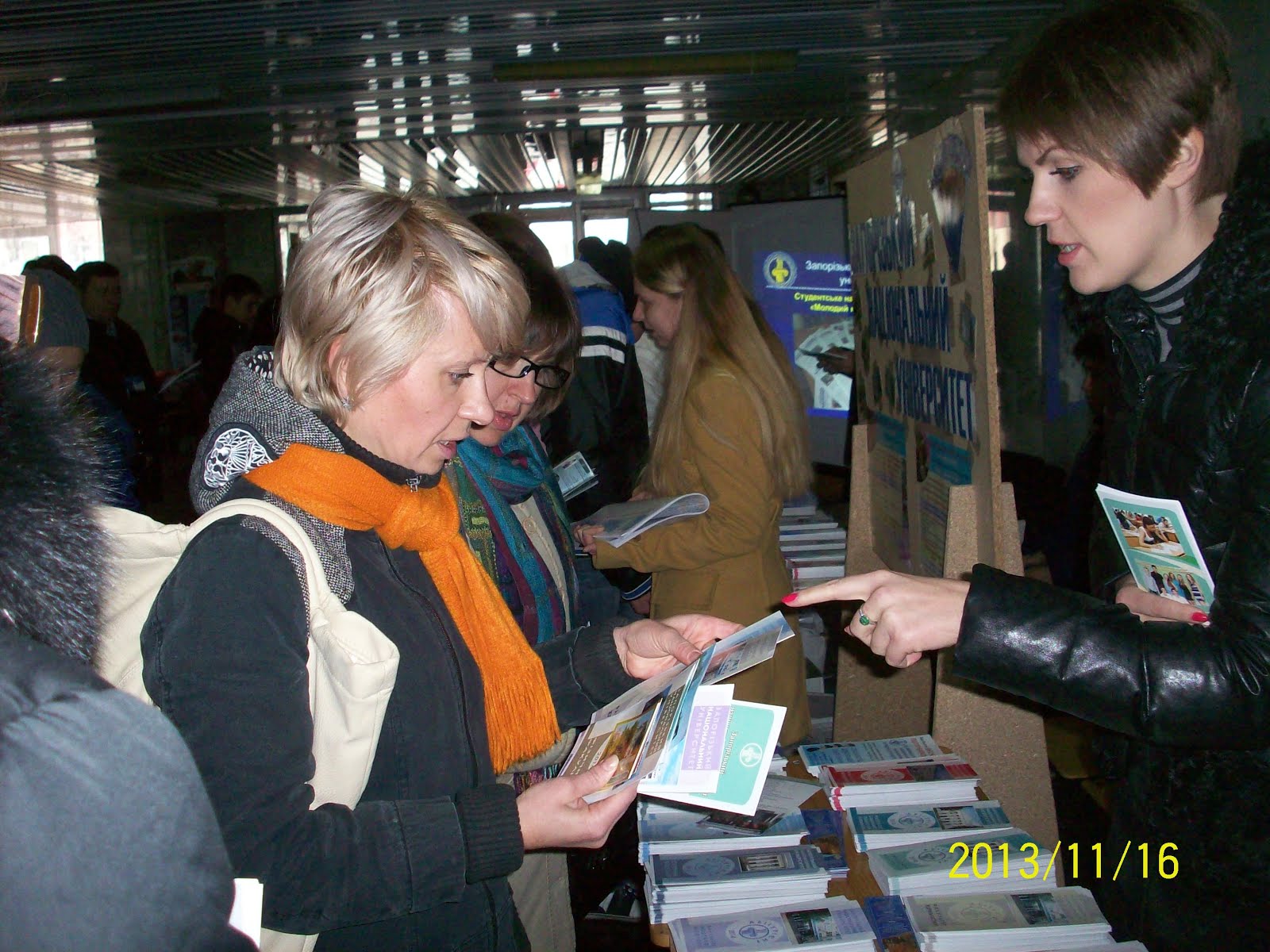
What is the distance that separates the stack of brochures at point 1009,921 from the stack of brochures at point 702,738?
1.44 ft

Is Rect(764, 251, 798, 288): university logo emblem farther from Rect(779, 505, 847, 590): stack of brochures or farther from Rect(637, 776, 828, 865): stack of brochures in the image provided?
Rect(637, 776, 828, 865): stack of brochures

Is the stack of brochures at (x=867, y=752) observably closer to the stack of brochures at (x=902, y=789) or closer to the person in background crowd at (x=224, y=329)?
the stack of brochures at (x=902, y=789)

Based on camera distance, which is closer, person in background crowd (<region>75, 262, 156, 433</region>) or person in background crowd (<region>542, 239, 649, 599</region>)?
person in background crowd (<region>542, 239, 649, 599</region>)

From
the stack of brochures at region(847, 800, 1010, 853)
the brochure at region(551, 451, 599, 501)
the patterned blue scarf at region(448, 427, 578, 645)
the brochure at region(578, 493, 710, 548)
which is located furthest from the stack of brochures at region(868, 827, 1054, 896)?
the brochure at region(551, 451, 599, 501)

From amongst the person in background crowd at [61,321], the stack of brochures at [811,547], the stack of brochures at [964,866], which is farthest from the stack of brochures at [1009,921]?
the person in background crowd at [61,321]

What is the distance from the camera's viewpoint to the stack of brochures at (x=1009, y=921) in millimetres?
1489

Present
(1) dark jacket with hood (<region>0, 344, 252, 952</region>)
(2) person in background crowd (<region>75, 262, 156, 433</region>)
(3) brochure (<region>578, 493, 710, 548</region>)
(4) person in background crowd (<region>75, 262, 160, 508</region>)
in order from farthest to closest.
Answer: (2) person in background crowd (<region>75, 262, 156, 433</region>)
(4) person in background crowd (<region>75, 262, 160, 508</region>)
(3) brochure (<region>578, 493, 710, 548</region>)
(1) dark jacket with hood (<region>0, 344, 252, 952</region>)

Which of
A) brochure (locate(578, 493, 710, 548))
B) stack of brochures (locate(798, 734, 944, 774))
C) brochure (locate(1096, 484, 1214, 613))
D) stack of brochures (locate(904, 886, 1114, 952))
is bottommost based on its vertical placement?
stack of brochures (locate(904, 886, 1114, 952))

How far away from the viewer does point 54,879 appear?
53 cm

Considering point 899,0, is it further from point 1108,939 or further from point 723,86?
point 1108,939

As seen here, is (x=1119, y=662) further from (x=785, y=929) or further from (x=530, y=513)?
(x=530, y=513)

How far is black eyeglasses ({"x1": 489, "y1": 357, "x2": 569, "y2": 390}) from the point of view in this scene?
6.41 feet

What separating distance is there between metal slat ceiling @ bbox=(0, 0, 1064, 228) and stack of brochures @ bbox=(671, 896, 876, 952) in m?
3.79

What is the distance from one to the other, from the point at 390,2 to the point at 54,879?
423cm
